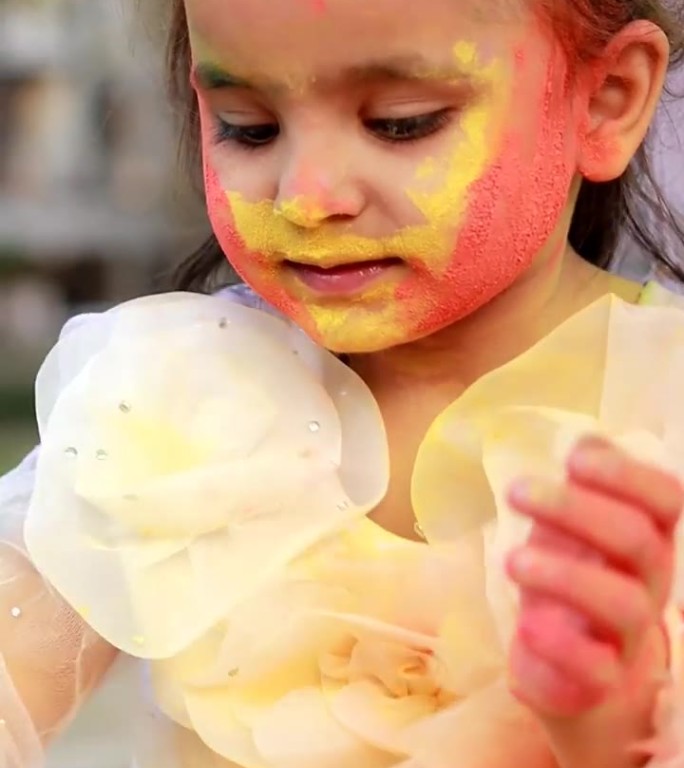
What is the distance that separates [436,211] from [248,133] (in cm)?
9

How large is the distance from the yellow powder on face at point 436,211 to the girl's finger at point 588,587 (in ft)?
0.62

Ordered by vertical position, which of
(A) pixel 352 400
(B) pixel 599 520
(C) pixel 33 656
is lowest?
(C) pixel 33 656

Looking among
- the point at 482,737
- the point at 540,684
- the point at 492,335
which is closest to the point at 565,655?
the point at 540,684

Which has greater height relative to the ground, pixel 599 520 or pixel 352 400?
pixel 599 520

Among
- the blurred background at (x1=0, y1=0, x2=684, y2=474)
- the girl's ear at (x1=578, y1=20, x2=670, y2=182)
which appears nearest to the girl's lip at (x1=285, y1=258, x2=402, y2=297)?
the girl's ear at (x1=578, y1=20, x2=670, y2=182)

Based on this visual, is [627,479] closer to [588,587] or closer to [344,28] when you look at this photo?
[588,587]

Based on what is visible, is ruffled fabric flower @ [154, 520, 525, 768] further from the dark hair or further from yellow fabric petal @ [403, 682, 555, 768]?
the dark hair

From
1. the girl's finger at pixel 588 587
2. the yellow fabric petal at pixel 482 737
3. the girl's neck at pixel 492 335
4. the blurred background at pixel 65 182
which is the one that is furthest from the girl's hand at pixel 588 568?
the blurred background at pixel 65 182

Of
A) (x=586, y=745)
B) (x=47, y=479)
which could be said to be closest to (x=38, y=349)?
(x=47, y=479)

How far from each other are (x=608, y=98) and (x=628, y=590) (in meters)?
0.28

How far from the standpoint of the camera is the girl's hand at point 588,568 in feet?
1.24

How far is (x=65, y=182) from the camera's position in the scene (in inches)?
75.9

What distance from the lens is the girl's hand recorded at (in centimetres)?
38

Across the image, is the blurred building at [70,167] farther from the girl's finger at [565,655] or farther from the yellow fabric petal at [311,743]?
the girl's finger at [565,655]
